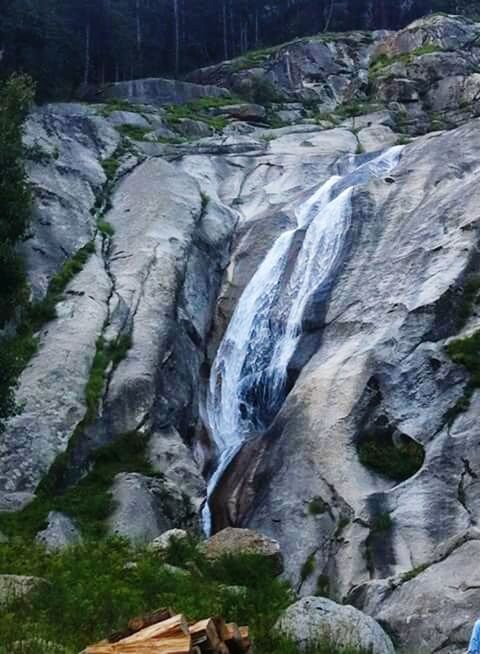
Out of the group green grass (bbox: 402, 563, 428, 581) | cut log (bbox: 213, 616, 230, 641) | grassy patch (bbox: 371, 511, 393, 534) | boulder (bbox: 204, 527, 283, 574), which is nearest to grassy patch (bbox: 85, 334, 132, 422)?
boulder (bbox: 204, 527, 283, 574)

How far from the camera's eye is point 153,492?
842 inches

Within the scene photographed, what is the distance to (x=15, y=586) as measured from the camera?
1182 centimetres

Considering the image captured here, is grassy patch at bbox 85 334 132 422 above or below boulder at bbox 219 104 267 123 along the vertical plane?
below

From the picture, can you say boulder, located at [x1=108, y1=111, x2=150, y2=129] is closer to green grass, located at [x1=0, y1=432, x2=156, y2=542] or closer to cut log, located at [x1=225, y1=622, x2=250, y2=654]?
green grass, located at [x1=0, y1=432, x2=156, y2=542]

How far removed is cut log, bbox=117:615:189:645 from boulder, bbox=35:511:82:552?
10.3 meters

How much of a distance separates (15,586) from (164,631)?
3.86 m

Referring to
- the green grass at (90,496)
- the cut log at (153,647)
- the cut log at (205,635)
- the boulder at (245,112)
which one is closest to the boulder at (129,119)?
the boulder at (245,112)

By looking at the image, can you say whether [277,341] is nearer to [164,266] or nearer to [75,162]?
[164,266]

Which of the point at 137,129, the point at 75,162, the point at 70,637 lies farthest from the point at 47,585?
the point at 137,129

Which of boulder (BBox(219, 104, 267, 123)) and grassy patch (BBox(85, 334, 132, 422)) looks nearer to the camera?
grassy patch (BBox(85, 334, 132, 422))

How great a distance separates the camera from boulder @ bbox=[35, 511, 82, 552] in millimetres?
19094

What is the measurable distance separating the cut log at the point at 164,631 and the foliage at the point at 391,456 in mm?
12372

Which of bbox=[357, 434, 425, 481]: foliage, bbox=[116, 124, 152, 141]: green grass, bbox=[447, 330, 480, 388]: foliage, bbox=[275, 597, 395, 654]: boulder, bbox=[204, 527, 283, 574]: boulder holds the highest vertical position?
bbox=[116, 124, 152, 141]: green grass

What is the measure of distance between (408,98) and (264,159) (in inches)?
574
